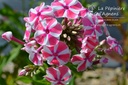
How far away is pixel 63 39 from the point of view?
971 mm

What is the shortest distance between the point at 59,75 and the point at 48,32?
10cm

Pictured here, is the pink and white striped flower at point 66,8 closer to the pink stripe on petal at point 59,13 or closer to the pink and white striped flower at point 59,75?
the pink stripe on petal at point 59,13

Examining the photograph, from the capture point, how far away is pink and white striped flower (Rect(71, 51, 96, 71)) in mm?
947

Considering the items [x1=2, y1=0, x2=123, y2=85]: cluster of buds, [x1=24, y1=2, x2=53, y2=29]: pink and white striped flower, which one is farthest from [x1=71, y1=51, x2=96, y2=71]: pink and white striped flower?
[x1=24, y1=2, x2=53, y2=29]: pink and white striped flower

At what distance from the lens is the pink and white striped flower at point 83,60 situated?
95 centimetres

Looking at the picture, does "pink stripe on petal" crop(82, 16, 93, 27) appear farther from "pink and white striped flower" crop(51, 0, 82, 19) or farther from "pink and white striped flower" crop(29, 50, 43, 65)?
"pink and white striped flower" crop(29, 50, 43, 65)

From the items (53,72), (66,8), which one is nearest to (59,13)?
(66,8)

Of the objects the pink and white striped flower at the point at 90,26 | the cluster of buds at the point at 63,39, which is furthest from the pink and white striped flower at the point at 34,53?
the pink and white striped flower at the point at 90,26

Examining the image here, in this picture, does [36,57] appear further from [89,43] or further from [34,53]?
[89,43]

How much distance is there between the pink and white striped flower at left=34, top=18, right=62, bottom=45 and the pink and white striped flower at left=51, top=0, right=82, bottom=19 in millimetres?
25

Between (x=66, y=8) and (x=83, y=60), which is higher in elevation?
(x=66, y=8)

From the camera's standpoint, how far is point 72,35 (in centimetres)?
99

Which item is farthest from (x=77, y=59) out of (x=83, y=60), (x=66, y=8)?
(x=66, y=8)

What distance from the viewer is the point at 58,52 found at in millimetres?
920
